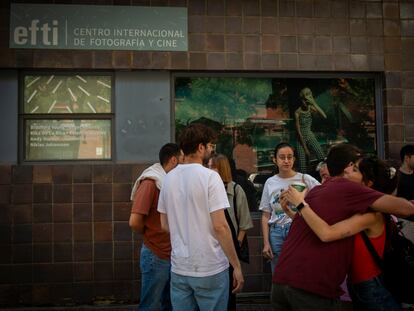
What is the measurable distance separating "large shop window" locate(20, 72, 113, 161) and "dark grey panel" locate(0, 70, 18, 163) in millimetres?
105

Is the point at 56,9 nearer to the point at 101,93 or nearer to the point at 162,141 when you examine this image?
the point at 101,93

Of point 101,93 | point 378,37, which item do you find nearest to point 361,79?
point 378,37

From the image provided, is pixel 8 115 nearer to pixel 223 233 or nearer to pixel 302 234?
pixel 223 233

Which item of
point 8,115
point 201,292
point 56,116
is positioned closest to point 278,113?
point 56,116

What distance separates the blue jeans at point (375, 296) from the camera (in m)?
2.68

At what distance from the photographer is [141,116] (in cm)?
615

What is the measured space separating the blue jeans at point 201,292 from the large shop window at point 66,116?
3373 mm

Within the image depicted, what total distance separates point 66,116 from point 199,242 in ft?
12.5

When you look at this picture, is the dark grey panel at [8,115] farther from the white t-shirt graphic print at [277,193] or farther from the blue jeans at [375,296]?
the blue jeans at [375,296]

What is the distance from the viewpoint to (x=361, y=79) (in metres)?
6.70

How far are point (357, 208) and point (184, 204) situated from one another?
1.08 meters

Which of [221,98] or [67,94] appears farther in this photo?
[221,98]

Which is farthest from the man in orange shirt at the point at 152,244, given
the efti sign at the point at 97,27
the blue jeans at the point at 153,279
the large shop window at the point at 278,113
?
the efti sign at the point at 97,27

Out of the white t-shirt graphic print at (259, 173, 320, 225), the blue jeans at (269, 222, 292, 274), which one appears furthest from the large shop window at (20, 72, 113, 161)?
the blue jeans at (269, 222, 292, 274)
